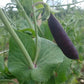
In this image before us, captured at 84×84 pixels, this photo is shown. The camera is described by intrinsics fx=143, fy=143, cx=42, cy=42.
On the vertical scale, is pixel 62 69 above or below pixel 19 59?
below

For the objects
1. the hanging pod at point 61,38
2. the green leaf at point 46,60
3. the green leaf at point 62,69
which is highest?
the hanging pod at point 61,38

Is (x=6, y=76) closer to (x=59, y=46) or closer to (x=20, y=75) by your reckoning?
(x=20, y=75)

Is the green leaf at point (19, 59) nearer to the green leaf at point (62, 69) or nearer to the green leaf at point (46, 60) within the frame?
the green leaf at point (46, 60)

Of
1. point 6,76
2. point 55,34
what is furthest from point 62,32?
point 6,76

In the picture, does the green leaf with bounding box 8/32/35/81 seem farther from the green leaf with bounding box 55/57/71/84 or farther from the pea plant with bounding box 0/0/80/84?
the green leaf with bounding box 55/57/71/84

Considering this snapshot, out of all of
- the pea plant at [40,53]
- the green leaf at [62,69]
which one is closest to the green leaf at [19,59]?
the pea plant at [40,53]
